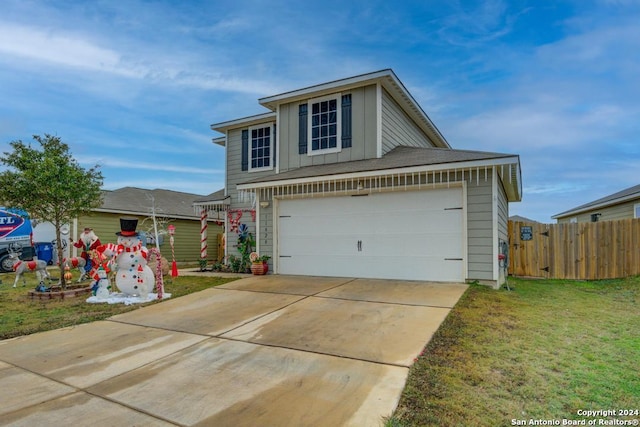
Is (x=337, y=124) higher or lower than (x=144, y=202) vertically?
higher

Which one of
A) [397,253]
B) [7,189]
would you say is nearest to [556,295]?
[397,253]

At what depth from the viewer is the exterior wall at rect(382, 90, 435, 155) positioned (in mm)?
10117

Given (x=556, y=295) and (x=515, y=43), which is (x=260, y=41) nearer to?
(x=515, y=43)

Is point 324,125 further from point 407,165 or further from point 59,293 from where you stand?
point 59,293

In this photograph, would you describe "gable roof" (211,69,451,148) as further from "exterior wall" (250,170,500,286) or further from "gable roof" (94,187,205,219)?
"gable roof" (94,187,205,219)

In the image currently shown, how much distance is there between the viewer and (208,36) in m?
10.3

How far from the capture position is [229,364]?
12.1ft

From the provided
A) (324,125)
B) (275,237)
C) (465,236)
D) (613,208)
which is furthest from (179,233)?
(613,208)

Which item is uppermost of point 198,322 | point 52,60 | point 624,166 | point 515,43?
point 515,43

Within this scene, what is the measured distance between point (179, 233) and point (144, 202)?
2.48 metres

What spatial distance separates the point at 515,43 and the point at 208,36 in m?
9.29

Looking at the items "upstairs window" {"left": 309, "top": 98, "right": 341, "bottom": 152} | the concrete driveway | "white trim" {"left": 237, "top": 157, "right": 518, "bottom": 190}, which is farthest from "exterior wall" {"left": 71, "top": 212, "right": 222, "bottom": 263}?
the concrete driveway

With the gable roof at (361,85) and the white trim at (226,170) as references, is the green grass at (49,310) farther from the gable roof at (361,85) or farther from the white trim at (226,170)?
the gable roof at (361,85)

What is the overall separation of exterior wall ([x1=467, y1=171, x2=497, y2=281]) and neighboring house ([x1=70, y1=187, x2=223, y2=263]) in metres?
12.7
